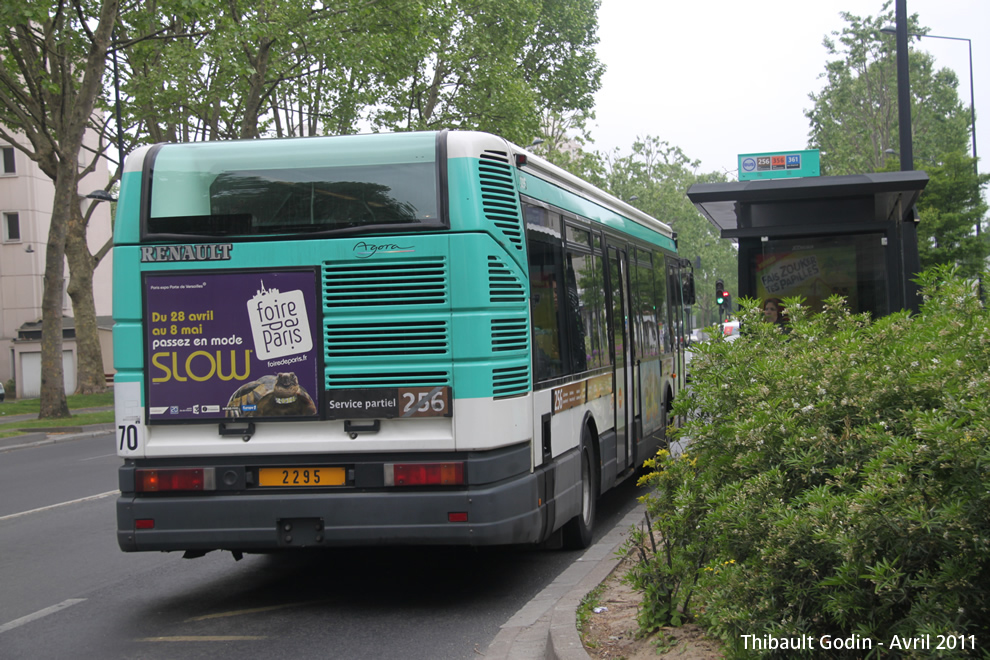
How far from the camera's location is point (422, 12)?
94.2 feet

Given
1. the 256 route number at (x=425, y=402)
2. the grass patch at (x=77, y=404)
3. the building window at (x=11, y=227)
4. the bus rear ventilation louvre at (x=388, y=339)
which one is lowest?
the grass patch at (x=77, y=404)

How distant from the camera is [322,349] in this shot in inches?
256

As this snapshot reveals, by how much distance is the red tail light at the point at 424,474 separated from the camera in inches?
251

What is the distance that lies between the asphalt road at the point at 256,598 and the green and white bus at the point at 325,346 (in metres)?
0.53

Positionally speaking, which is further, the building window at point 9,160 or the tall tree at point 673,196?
the tall tree at point 673,196

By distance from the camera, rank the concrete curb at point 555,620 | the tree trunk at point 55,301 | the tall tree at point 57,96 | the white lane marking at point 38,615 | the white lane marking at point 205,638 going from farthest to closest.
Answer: the tree trunk at point 55,301
the tall tree at point 57,96
the white lane marking at point 38,615
the white lane marking at point 205,638
the concrete curb at point 555,620

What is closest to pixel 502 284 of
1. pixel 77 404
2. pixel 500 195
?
pixel 500 195

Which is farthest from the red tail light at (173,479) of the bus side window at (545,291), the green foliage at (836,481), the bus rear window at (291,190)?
the green foliage at (836,481)

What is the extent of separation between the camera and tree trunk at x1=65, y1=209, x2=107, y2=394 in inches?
1350

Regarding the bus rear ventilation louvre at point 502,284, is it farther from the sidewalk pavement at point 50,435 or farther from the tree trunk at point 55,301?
the tree trunk at point 55,301

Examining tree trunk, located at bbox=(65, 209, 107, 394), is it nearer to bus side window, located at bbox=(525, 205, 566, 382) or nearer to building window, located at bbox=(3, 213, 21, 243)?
building window, located at bbox=(3, 213, 21, 243)

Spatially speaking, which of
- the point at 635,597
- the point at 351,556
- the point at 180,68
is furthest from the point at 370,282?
the point at 180,68

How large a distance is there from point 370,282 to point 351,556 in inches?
121

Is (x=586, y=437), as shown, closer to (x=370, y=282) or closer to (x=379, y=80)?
(x=370, y=282)
